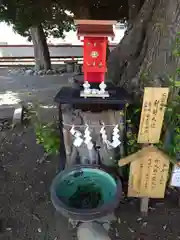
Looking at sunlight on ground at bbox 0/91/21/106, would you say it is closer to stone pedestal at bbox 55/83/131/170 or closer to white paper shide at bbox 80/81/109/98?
stone pedestal at bbox 55/83/131/170

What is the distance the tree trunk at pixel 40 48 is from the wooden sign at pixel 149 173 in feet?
38.5

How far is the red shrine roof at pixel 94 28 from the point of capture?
2139 mm

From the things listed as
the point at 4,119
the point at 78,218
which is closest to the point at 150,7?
the point at 78,218

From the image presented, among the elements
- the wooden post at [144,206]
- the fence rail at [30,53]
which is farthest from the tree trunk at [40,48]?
the wooden post at [144,206]

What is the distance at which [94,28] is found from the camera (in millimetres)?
2160

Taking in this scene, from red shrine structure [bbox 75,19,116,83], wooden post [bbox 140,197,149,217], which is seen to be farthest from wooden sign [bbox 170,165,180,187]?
red shrine structure [bbox 75,19,116,83]

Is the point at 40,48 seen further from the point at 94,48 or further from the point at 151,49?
the point at 94,48

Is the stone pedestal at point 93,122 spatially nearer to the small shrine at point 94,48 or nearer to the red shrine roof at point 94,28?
the small shrine at point 94,48

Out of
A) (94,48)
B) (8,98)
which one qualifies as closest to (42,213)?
(94,48)

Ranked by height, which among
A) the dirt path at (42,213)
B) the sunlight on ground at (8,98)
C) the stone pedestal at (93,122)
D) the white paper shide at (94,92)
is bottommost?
the dirt path at (42,213)

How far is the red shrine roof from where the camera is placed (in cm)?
214

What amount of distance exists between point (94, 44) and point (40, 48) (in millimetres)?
11495

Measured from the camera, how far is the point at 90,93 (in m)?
2.20

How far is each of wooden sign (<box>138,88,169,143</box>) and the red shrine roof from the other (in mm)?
708
